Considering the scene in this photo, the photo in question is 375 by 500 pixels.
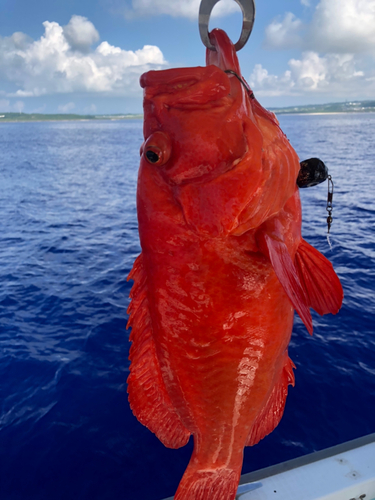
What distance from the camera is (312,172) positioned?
67.5 inches

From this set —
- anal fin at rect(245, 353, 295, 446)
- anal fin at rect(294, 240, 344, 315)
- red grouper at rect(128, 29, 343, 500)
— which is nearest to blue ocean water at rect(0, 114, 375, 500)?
anal fin at rect(245, 353, 295, 446)

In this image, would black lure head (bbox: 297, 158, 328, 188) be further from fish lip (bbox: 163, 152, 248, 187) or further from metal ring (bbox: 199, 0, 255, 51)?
metal ring (bbox: 199, 0, 255, 51)

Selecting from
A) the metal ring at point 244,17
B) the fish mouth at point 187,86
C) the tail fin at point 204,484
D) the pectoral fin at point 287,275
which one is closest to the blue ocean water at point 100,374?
the tail fin at point 204,484

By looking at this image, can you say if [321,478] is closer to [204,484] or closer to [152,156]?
[204,484]

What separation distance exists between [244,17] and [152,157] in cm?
61

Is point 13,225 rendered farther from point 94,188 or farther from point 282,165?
point 282,165

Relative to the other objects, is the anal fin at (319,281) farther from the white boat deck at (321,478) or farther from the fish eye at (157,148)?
the white boat deck at (321,478)

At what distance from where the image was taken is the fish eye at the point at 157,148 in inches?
57.7

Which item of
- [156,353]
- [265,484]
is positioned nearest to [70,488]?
[265,484]

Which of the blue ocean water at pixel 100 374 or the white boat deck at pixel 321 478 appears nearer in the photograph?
the white boat deck at pixel 321 478

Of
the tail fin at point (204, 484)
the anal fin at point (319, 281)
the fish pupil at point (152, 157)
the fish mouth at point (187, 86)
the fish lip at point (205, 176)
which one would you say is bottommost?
the tail fin at point (204, 484)

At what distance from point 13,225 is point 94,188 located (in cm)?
862

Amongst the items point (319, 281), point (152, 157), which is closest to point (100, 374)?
point (319, 281)

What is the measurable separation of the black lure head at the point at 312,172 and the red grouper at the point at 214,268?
0.37 ft
